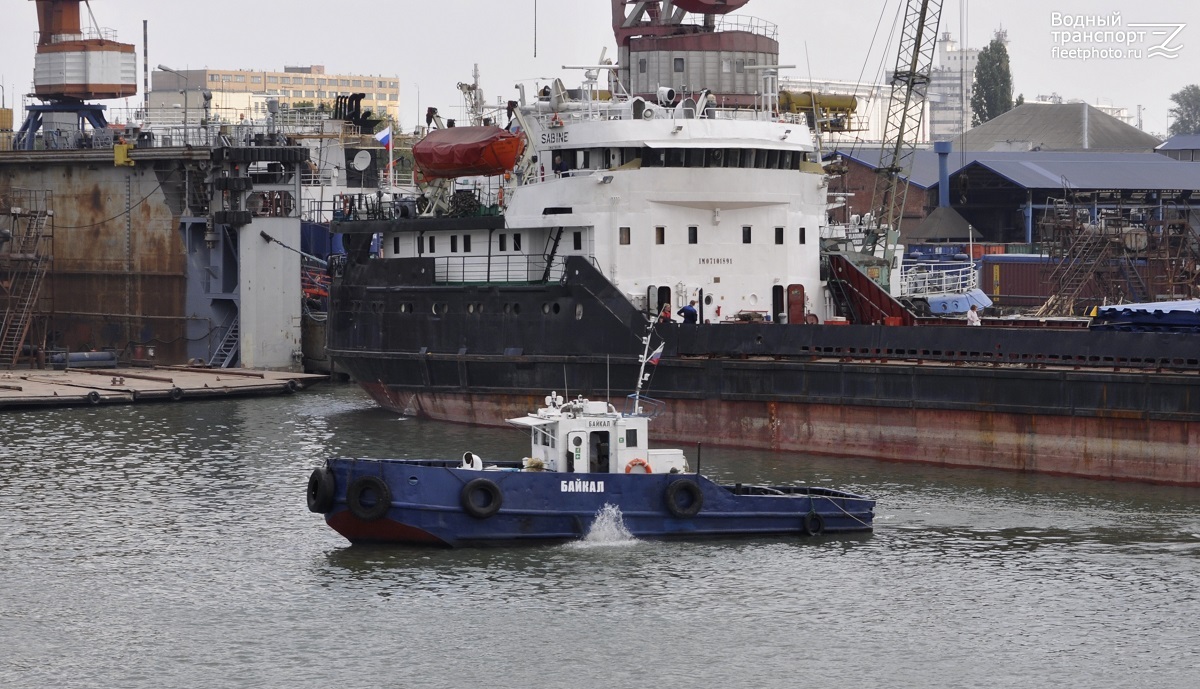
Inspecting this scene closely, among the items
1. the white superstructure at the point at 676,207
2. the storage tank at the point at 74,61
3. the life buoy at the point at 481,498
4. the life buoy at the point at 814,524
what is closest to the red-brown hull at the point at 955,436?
the white superstructure at the point at 676,207

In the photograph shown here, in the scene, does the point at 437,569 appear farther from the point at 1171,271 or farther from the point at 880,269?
the point at 1171,271

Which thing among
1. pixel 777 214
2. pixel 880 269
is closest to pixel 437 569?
pixel 777 214

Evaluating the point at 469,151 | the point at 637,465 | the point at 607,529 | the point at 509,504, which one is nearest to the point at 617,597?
the point at 607,529

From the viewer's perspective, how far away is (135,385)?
45844mm

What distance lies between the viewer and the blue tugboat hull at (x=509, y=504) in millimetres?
24938

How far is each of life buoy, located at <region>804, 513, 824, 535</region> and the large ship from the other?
6.79 metres

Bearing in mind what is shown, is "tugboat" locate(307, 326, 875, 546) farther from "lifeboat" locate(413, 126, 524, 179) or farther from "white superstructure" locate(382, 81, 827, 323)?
"lifeboat" locate(413, 126, 524, 179)

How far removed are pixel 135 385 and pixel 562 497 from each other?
2412 cm

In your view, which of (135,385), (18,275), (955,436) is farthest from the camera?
(18,275)

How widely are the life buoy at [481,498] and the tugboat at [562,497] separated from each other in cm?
2

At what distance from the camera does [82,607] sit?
74.9 feet

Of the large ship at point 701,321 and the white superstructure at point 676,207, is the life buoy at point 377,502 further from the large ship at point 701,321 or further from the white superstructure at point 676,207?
the white superstructure at point 676,207

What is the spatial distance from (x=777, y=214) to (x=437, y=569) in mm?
16549

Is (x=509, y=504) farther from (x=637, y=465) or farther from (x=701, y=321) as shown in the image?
(x=701, y=321)
